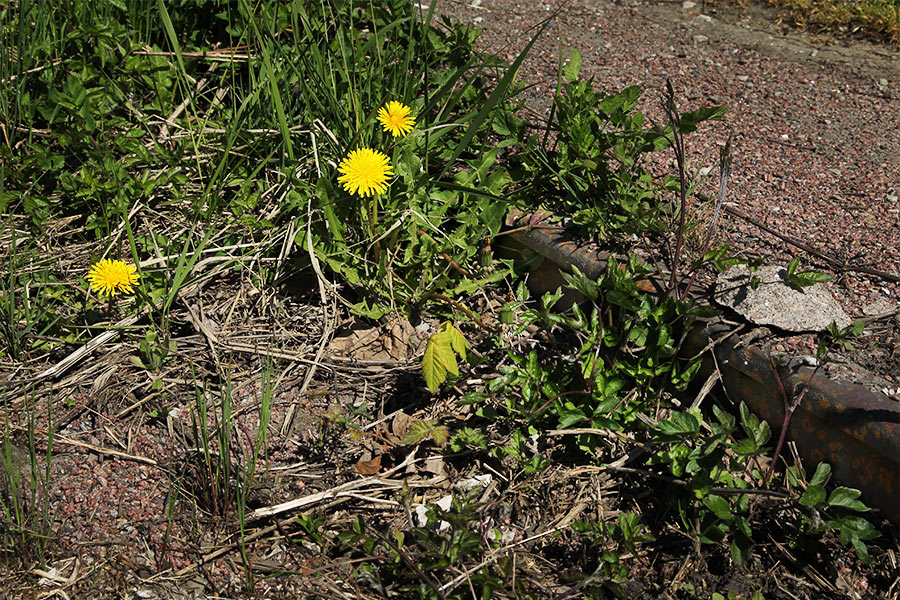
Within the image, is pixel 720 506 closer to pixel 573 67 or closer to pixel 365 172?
pixel 365 172

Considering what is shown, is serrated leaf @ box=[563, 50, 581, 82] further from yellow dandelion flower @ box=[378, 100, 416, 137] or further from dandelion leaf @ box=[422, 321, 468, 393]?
dandelion leaf @ box=[422, 321, 468, 393]

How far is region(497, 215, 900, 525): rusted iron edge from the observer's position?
193 centimetres

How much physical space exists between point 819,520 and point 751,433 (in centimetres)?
24

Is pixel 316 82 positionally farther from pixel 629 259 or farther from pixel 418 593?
pixel 418 593

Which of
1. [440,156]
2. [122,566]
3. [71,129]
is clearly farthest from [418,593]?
[71,129]

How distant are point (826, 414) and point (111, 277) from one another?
6.55 ft

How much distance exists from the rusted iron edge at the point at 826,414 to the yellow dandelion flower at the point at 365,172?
0.99m

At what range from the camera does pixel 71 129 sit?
Answer: 2742 mm

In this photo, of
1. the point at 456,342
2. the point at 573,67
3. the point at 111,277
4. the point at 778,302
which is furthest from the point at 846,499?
the point at 111,277

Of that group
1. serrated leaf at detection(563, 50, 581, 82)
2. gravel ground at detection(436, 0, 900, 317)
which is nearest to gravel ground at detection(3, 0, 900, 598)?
gravel ground at detection(436, 0, 900, 317)

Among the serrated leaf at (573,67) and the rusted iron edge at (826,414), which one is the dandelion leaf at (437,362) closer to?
the rusted iron edge at (826,414)

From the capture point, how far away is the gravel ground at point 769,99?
250cm

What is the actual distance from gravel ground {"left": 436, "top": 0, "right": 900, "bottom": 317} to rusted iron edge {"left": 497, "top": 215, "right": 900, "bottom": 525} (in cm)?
34

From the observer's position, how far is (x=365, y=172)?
2379 mm
